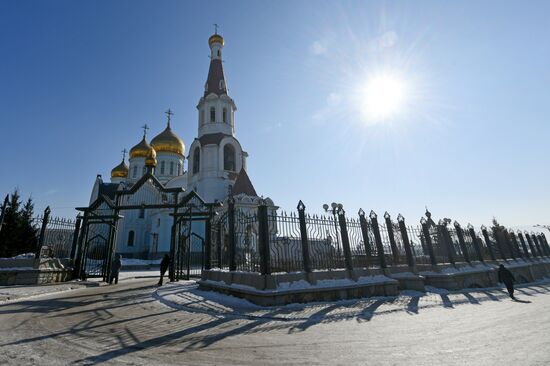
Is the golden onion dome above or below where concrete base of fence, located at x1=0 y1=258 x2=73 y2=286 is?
above

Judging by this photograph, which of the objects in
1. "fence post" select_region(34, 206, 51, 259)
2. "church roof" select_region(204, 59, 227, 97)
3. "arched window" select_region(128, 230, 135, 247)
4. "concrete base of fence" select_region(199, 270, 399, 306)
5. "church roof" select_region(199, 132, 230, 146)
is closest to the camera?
"concrete base of fence" select_region(199, 270, 399, 306)

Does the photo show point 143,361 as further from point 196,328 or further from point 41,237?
point 41,237

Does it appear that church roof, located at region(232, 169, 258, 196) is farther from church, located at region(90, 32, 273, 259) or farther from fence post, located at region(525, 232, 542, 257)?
fence post, located at region(525, 232, 542, 257)

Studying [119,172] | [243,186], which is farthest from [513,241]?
[119,172]

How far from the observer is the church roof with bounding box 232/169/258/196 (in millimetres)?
29373

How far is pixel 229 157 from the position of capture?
34.6 meters

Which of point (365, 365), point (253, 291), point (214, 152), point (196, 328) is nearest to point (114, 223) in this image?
point (253, 291)

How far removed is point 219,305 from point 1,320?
4510 mm

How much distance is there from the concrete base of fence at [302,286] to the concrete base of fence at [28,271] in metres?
8.06

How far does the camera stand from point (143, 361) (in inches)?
135

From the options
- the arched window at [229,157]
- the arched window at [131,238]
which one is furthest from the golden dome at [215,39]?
the arched window at [131,238]

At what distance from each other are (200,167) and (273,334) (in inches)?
1177

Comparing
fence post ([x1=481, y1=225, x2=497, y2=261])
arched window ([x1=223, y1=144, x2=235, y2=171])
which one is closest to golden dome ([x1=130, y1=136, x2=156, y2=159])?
arched window ([x1=223, y1=144, x2=235, y2=171])

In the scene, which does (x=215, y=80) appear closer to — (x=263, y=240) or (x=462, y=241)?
(x=462, y=241)
